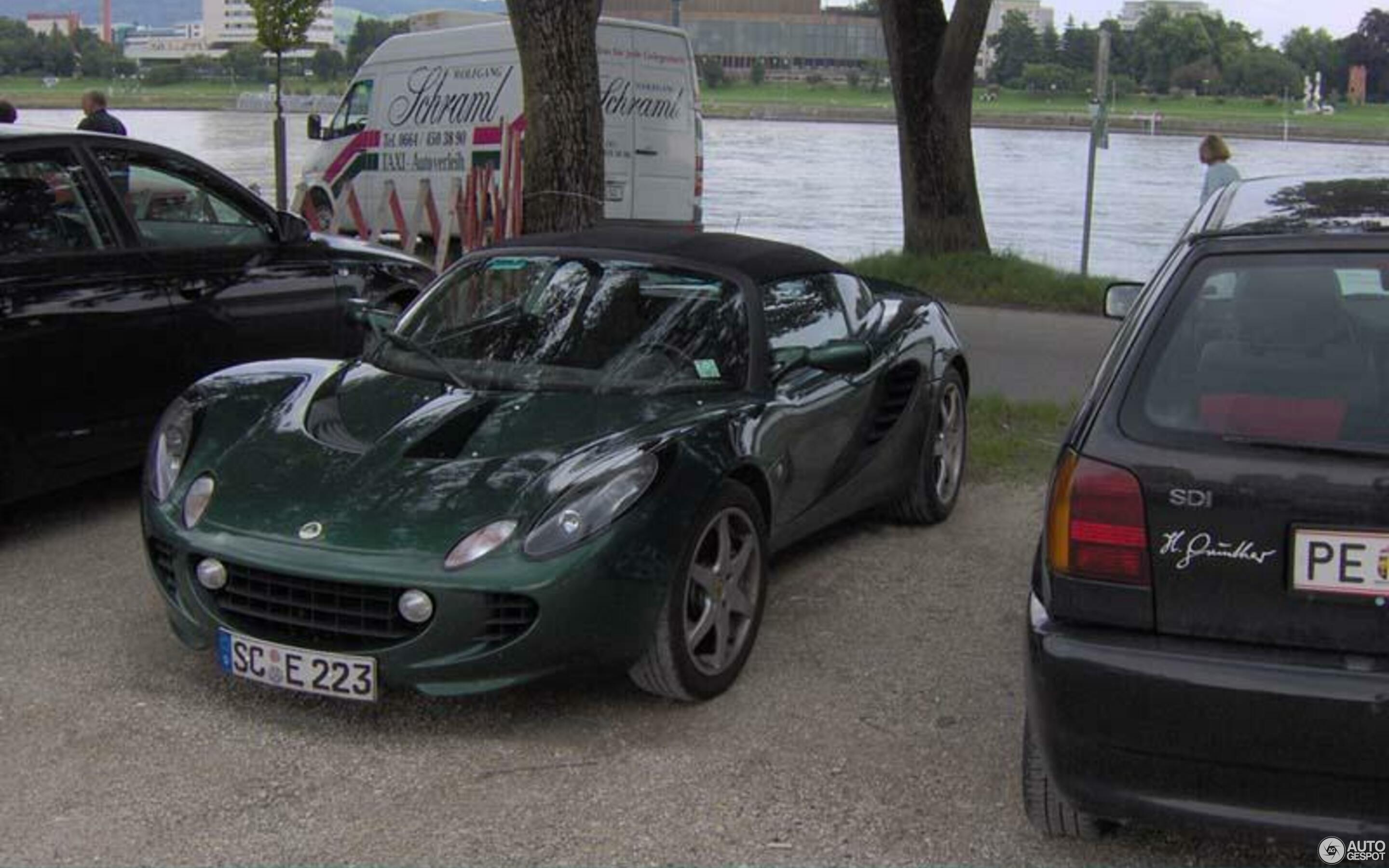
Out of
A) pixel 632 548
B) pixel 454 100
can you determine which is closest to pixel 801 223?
pixel 454 100

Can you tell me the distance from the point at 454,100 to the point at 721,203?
10855 millimetres

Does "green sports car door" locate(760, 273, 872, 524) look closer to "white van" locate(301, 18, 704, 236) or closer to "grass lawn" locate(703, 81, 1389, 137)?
"white van" locate(301, 18, 704, 236)

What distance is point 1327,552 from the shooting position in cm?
315

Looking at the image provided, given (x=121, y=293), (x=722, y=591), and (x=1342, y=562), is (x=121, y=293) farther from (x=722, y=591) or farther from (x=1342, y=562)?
(x=1342, y=562)

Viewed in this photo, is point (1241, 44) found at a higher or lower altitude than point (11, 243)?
higher

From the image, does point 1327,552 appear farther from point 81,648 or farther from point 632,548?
point 81,648

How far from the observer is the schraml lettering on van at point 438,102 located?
16281mm

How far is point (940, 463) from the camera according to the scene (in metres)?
6.66

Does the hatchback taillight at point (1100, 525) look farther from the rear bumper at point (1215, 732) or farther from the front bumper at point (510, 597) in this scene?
the front bumper at point (510, 597)

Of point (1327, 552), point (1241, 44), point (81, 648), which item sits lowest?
point (81, 648)

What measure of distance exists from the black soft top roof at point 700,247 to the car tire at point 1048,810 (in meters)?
2.26

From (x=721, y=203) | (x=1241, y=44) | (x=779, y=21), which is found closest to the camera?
(x=721, y=203)

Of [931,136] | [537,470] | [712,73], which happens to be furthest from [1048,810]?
[712,73]

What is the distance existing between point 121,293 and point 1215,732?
4.92m
